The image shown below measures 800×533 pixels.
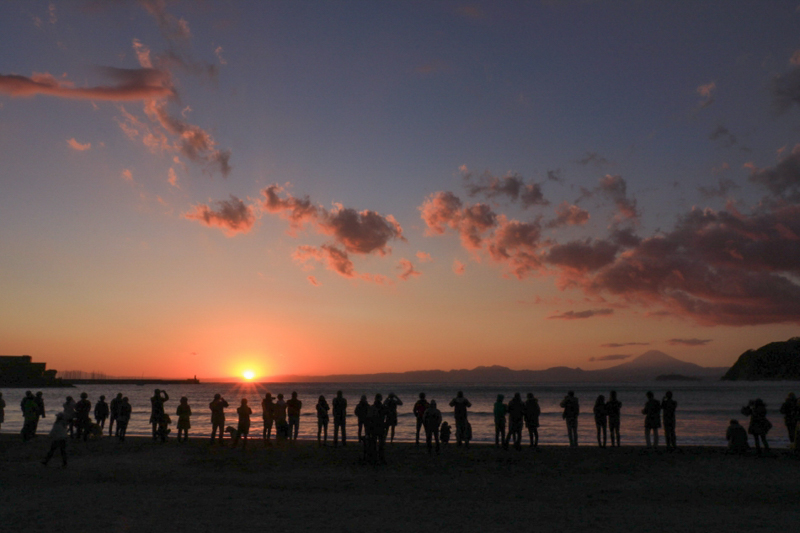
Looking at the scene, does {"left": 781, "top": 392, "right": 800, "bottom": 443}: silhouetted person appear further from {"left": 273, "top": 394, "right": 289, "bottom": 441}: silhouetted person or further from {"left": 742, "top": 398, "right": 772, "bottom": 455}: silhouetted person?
{"left": 273, "top": 394, "right": 289, "bottom": 441}: silhouetted person

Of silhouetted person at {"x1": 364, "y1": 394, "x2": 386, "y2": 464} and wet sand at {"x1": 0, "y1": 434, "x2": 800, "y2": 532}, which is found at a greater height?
silhouetted person at {"x1": 364, "y1": 394, "x2": 386, "y2": 464}

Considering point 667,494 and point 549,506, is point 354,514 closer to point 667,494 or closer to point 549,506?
point 549,506

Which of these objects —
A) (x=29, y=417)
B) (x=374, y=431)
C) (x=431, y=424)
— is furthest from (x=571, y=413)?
(x=29, y=417)

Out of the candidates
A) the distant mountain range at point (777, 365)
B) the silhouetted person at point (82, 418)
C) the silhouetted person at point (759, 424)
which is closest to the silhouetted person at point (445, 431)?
the silhouetted person at point (759, 424)

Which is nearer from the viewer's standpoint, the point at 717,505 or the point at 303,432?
the point at 717,505

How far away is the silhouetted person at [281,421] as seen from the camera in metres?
20.7

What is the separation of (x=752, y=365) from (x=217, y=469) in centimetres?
23337

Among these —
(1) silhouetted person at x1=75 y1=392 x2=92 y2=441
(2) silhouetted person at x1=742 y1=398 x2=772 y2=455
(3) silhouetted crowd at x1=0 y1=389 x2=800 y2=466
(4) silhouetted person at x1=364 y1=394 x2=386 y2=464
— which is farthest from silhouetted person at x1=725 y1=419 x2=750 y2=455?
(1) silhouetted person at x1=75 y1=392 x2=92 y2=441

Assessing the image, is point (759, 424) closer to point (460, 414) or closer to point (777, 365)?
point (460, 414)

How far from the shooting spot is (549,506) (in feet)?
34.7

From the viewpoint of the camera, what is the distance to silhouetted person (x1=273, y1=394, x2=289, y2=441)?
20.7 metres

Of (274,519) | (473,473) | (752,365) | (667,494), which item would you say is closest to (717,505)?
(667,494)

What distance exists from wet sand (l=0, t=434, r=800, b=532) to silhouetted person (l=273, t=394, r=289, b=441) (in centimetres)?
210

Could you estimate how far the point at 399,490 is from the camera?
1223 centimetres
